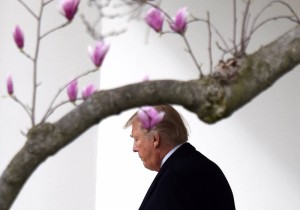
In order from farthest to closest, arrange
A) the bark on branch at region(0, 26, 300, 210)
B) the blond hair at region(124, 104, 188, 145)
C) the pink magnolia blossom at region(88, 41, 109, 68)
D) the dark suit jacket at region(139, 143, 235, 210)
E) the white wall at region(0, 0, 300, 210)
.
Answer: the white wall at region(0, 0, 300, 210) → the blond hair at region(124, 104, 188, 145) → the dark suit jacket at region(139, 143, 235, 210) → the pink magnolia blossom at region(88, 41, 109, 68) → the bark on branch at region(0, 26, 300, 210)

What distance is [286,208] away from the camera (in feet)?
11.5

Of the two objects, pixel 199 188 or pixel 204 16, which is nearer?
pixel 199 188

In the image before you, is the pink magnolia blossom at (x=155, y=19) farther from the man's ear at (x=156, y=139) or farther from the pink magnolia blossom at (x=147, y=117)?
the man's ear at (x=156, y=139)

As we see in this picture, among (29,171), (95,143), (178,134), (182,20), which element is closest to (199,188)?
(178,134)

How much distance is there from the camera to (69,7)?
0.84 meters

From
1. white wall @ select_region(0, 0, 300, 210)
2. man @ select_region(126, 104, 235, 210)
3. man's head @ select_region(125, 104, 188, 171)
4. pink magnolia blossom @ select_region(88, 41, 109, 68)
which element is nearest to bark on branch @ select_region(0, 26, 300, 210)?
pink magnolia blossom @ select_region(88, 41, 109, 68)

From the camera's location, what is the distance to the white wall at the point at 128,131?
351 cm

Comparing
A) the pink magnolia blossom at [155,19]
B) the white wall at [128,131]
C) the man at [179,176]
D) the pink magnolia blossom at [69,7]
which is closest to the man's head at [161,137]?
the man at [179,176]

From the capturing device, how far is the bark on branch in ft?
2.47

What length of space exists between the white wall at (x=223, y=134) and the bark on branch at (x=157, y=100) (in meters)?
2.77

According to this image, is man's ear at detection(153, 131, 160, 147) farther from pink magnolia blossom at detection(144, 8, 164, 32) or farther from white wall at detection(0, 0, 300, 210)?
pink magnolia blossom at detection(144, 8, 164, 32)

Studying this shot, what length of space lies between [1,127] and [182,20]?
2.69 metres

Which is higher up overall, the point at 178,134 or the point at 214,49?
the point at 178,134

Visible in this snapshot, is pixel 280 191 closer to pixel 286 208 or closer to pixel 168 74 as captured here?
pixel 286 208
